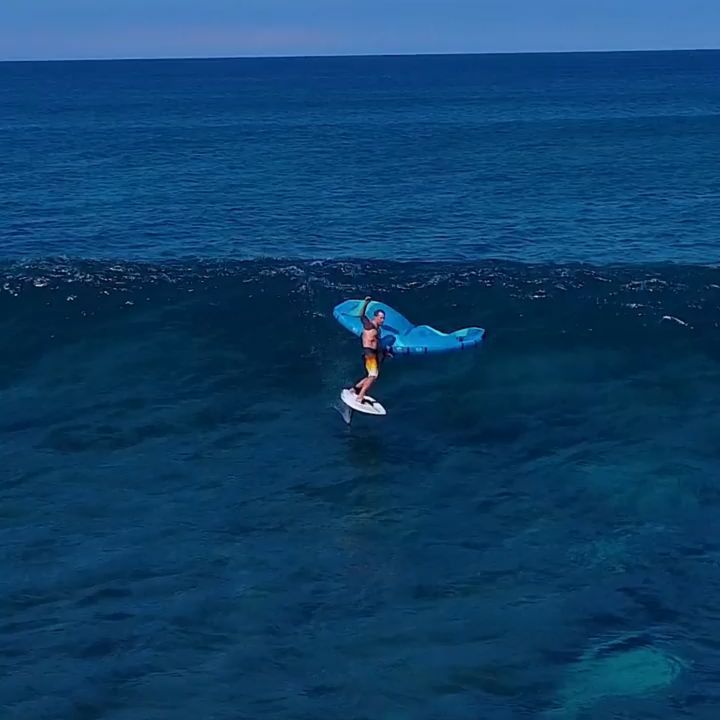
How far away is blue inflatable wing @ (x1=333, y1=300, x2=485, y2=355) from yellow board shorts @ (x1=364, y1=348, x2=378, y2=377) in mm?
2226

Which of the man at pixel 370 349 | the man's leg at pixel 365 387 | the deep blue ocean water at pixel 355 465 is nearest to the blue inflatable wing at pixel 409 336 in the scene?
the deep blue ocean water at pixel 355 465

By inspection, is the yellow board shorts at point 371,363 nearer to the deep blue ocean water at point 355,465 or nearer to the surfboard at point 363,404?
the surfboard at point 363,404

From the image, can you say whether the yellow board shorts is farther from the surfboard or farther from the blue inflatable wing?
the blue inflatable wing

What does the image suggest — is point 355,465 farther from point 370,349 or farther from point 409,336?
point 409,336

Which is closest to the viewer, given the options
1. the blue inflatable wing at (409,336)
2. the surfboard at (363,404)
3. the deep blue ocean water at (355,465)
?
the deep blue ocean water at (355,465)

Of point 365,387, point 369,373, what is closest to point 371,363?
point 369,373

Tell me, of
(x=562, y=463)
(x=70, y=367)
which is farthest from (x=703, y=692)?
(x=70, y=367)

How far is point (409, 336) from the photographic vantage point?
34188mm

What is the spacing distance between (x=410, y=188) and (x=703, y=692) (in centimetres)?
5135

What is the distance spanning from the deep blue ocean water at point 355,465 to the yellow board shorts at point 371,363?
74.2 inches

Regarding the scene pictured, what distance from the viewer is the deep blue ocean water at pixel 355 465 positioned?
21016 mm

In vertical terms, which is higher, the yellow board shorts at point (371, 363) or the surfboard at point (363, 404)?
the yellow board shorts at point (371, 363)

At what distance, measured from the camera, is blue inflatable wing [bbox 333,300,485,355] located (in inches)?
1328

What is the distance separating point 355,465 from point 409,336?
21.4 ft
